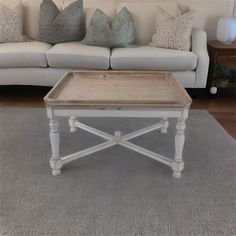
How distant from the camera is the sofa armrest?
280 centimetres

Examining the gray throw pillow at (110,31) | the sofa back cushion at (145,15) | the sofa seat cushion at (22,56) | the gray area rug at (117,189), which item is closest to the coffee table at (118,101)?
the gray area rug at (117,189)

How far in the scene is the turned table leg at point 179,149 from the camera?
1.65 m

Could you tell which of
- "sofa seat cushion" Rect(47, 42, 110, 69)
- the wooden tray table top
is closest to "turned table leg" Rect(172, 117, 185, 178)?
the wooden tray table top

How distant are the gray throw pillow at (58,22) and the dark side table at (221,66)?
150cm

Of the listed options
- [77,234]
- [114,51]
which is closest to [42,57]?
[114,51]

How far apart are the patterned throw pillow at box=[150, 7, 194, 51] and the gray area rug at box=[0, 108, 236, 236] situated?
41.7 inches

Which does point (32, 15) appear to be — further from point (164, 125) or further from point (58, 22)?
point (164, 125)

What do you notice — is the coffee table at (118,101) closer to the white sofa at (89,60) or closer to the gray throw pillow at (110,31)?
Result: the white sofa at (89,60)

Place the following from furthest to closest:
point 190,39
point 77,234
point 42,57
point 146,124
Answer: point 190,39 → point 42,57 → point 146,124 → point 77,234

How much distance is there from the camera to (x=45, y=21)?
309 centimetres

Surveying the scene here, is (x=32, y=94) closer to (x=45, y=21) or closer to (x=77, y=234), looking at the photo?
(x=45, y=21)

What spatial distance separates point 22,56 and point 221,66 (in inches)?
80.6

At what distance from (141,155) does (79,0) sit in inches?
81.3

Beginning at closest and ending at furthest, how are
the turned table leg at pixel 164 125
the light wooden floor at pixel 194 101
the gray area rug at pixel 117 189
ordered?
the gray area rug at pixel 117 189 < the turned table leg at pixel 164 125 < the light wooden floor at pixel 194 101
